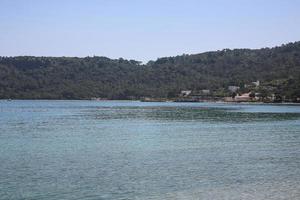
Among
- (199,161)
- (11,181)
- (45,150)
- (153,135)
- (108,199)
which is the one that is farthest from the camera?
(153,135)

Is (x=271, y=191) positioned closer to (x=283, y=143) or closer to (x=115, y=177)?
(x=115, y=177)

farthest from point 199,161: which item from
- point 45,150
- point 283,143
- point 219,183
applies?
point 283,143

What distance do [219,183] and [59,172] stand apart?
29.9 feet

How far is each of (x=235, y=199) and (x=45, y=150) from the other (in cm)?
2160

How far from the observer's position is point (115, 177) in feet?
90.7

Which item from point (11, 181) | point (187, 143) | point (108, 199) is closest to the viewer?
point (108, 199)

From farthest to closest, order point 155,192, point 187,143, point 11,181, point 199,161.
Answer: point 187,143, point 199,161, point 11,181, point 155,192

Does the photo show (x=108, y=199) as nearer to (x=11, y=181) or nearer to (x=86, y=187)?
(x=86, y=187)

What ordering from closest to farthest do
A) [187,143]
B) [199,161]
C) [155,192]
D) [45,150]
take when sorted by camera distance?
1. [155,192]
2. [199,161]
3. [45,150]
4. [187,143]

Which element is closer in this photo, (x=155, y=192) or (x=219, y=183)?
(x=155, y=192)

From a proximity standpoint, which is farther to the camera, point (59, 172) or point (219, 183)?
point (59, 172)

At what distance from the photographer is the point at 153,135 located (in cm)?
5762

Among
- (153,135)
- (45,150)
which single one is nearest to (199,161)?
(45,150)

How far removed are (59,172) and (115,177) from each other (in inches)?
142
